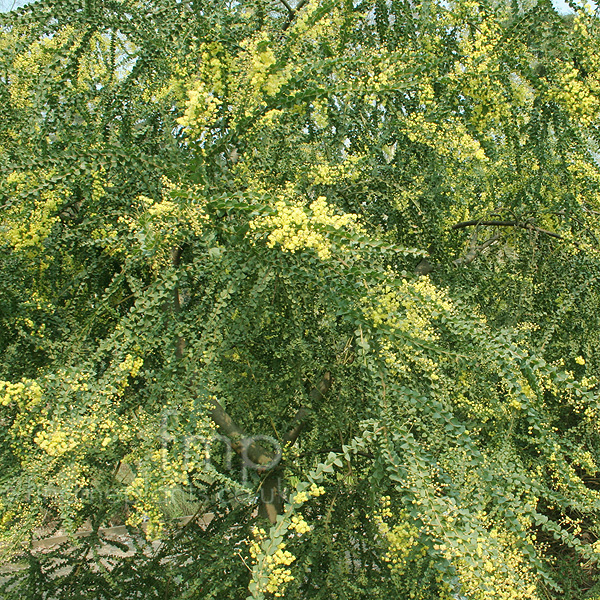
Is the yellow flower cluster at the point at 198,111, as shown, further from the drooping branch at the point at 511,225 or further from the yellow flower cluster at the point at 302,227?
the drooping branch at the point at 511,225

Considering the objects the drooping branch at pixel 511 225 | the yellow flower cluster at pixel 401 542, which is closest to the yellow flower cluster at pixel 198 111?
the yellow flower cluster at pixel 401 542

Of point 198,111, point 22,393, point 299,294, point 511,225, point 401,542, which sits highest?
point 198,111

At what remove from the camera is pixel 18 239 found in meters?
2.75

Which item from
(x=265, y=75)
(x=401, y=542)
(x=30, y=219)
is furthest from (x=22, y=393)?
(x=265, y=75)

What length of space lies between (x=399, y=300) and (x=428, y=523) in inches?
39.6

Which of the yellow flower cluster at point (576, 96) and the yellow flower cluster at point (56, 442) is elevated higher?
the yellow flower cluster at point (576, 96)

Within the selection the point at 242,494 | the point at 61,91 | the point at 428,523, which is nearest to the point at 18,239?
the point at 61,91

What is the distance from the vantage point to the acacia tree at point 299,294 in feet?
7.61

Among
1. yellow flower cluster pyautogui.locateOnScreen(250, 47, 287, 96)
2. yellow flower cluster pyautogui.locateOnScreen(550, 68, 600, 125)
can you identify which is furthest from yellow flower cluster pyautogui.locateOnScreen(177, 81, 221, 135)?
yellow flower cluster pyautogui.locateOnScreen(550, 68, 600, 125)

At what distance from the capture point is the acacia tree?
2.32 metres

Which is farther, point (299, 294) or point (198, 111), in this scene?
point (299, 294)

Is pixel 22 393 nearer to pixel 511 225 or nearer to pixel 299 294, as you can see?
pixel 299 294

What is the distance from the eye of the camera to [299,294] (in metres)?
2.89

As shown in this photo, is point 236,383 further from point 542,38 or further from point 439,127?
point 542,38
